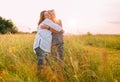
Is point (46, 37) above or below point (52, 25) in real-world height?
below

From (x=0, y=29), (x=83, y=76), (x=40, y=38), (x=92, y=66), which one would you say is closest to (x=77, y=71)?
(x=83, y=76)

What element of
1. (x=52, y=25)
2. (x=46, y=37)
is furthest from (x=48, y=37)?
(x=52, y=25)

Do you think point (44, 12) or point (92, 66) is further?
point (44, 12)

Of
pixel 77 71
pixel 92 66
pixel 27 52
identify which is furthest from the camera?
pixel 27 52

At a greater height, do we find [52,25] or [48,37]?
[52,25]

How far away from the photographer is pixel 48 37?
4906 millimetres

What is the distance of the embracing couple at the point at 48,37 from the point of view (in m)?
4.89

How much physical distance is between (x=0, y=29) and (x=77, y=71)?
1234 inches

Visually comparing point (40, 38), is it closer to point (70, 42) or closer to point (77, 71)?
point (77, 71)

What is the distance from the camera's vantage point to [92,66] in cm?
475

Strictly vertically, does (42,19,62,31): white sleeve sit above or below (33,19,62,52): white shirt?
above

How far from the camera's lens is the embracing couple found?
4.89m

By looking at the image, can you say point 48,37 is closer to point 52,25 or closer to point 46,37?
point 46,37

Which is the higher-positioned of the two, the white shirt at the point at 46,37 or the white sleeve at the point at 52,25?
the white sleeve at the point at 52,25
